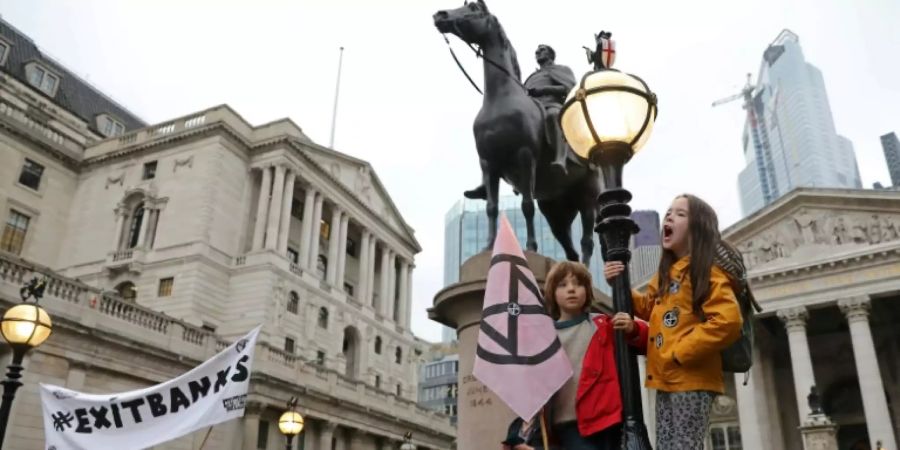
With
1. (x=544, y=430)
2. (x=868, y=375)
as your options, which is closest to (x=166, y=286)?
(x=868, y=375)

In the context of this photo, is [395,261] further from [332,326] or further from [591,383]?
[591,383]

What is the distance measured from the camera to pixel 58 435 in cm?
948

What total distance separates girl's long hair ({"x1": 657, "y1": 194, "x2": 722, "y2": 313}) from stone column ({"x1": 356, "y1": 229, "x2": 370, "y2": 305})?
53.8m

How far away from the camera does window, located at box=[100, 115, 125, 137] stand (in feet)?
198

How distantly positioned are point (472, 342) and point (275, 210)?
4249cm

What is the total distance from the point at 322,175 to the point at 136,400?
4521 cm

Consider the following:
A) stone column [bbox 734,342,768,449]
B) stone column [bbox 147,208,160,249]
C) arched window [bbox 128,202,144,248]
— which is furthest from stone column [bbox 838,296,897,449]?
arched window [bbox 128,202,144,248]

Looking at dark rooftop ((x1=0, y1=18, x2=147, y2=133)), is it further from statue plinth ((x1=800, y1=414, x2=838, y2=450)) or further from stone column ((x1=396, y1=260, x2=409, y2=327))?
statue plinth ((x1=800, y1=414, x2=838, y2=450))

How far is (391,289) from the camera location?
6256 cm

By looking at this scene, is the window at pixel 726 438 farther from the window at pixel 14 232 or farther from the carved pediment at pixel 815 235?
the window at pixel 14 232

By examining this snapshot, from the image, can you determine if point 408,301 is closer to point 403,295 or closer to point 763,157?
point 403,295

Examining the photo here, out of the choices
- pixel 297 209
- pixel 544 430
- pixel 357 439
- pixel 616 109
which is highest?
pixel 297 209

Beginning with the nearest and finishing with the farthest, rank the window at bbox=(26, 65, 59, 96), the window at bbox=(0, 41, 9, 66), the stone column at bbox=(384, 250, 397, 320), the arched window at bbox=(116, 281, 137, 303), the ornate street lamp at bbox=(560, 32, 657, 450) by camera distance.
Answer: the ornate street lamp at bbox=(560, 32, 657, 450) → the arched window at bbox=(116, 281, 137, 303) → the window at bbox=(0, 41, 9, 66) → the window at bbox=(26, 65, 59, 96) → the stone column at bbox=(384, 250, 397, 320)

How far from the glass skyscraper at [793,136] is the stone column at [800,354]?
148 meters
